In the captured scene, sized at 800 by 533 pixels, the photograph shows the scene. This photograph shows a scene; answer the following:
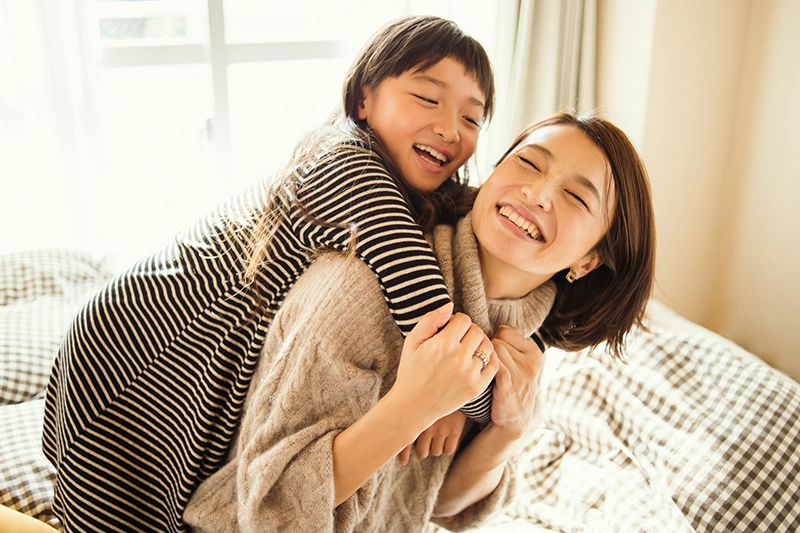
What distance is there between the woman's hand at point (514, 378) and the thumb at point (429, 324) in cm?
18

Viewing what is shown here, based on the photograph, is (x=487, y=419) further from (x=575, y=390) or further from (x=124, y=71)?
(x=124, y=71)

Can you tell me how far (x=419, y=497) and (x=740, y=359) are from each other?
113 cm

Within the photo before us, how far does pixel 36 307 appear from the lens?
2.15m

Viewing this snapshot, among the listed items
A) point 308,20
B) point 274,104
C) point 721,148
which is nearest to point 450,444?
point 721,148

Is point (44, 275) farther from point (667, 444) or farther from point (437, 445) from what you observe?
point (667, 444)

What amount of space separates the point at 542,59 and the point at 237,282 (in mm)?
2012

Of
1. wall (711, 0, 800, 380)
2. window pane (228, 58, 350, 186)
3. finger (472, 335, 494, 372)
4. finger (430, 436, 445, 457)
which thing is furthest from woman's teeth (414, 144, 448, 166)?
window pane (228, 58, 350, 186)

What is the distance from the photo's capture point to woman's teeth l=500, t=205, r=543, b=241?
111 cm

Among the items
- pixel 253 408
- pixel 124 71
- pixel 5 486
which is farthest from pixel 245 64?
pixel 253 408

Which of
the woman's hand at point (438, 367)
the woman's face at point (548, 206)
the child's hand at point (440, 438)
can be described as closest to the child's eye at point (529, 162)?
the woman's face at point (548, 206)

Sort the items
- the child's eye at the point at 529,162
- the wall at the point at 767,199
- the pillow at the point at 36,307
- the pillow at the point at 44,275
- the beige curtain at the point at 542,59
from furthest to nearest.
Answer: the beige curtain at the point at 542,59, the pillow at the point at 44,275, the wall at the point at 767,199, the pillow at the point at 36,307, the child's eye at the point at 529,162

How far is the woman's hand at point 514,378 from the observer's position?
3.62ft

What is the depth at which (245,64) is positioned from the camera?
263cm

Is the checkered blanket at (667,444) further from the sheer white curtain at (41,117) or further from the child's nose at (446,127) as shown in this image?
the sheer white curtain at (41,117)
